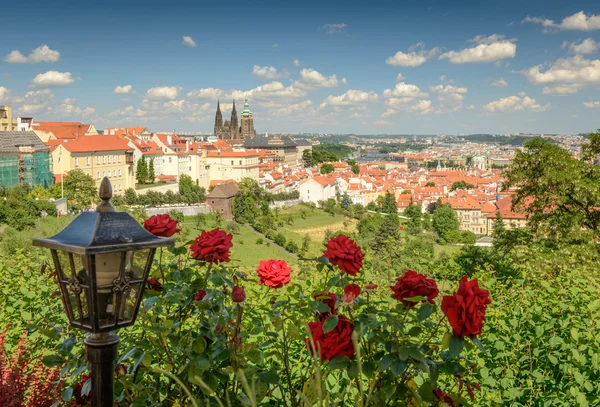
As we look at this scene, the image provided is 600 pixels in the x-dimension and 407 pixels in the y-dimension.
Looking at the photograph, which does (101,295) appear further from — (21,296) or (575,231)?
(575,231)

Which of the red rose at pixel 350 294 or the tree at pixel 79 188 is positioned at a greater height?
the red rose at pixel 350 294

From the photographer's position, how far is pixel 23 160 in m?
36.8

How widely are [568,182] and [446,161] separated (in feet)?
537

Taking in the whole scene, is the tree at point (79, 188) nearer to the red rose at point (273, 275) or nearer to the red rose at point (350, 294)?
the red rose at point (273, 275)

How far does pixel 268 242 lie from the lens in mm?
36312

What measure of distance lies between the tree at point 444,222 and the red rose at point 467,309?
51.6 metres

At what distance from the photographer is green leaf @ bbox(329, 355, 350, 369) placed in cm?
172

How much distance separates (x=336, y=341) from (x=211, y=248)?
81 centimetres

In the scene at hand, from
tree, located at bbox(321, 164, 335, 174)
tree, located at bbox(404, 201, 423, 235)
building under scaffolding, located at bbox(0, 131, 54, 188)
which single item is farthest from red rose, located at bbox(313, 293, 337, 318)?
tree, located at bbox(321, 164, 335, 174)

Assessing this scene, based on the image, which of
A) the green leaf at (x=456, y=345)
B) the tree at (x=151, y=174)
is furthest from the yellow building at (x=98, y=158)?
the green leaf at (x=456, y=345)

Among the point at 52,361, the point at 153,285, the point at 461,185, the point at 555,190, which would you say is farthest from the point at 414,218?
the point at 52,361

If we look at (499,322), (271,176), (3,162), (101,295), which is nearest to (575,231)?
(499,322)

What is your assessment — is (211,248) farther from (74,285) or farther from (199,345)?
(74,285)

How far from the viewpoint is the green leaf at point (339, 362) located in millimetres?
1720
